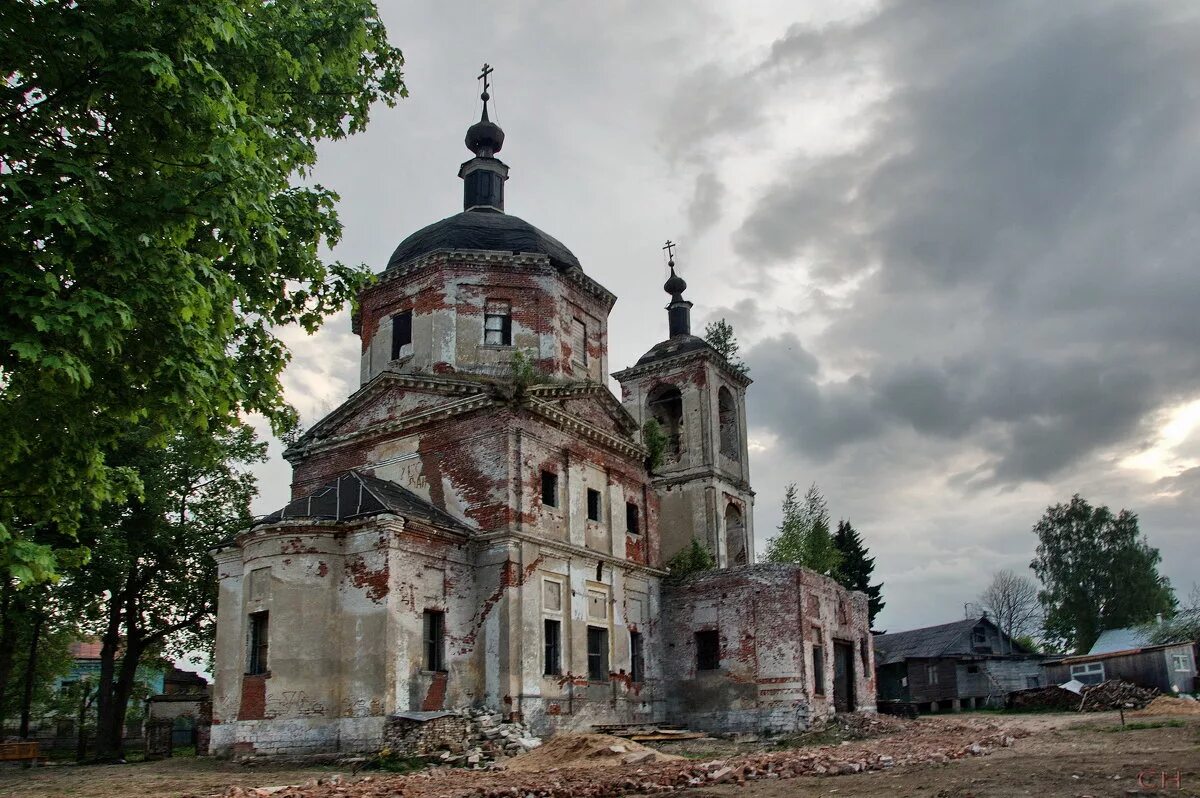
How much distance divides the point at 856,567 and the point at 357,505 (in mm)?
30718

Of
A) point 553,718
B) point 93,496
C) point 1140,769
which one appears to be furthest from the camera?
point 553,718

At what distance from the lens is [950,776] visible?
512 inches

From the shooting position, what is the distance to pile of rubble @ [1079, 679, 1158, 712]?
33.2m

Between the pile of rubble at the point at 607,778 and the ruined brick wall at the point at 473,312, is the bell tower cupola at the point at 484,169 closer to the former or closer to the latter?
the ruined brick wall at the point at 473,312

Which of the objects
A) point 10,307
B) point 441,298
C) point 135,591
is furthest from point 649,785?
point 135,591

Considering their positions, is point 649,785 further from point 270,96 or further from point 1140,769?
point 270,96

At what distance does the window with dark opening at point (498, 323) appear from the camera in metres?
25.9

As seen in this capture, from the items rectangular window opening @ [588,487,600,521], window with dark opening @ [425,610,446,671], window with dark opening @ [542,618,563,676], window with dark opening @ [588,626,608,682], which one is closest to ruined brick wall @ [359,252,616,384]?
rectangular window opening @ [588,487,600,521]

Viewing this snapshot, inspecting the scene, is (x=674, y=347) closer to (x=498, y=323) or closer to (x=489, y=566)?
(x=498, y=323)

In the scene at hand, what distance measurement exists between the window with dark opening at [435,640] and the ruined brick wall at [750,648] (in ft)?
26.9

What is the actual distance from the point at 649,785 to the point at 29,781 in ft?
39.5

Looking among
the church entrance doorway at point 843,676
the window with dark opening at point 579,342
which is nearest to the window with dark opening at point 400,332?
the window with dark opening at point 579,342

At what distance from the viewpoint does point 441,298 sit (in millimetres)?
25734

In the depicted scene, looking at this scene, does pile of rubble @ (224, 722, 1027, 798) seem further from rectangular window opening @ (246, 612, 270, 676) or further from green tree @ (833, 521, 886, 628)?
green tree @ (833, 521, 886, 628)
